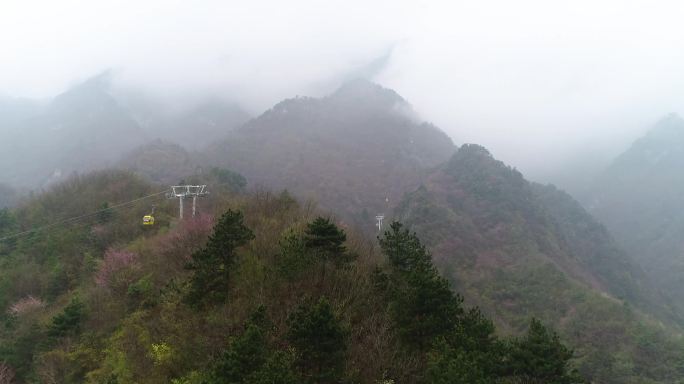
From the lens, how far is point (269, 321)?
44.7ft

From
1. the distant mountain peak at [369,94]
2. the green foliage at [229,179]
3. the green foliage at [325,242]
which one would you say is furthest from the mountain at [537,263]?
the distant mountain peak at [369,94]

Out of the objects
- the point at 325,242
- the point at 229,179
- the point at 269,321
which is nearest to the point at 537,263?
the point at 229,179

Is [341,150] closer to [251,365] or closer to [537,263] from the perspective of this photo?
[537,263]

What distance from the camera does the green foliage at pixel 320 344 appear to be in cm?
1195

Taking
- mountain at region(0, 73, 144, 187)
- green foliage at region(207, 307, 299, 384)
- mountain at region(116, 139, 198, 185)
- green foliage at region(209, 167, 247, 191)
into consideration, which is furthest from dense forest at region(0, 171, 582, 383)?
mountain at region(0, 73, 144, 187)

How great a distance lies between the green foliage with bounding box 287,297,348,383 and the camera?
39.2ft

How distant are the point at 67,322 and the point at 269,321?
1242 centimetres

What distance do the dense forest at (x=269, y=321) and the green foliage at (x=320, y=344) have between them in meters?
0.04

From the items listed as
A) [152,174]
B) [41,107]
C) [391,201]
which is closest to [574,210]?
[391,201]

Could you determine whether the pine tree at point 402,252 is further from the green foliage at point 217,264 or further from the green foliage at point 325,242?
the green foliage at point 217,264

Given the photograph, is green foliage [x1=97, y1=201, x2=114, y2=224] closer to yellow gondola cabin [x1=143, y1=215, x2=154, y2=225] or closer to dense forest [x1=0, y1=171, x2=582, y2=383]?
yellow gondola cabin [x1=143, y1=215, x2=154, y2=225]

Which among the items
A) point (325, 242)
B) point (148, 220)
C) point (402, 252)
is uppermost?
point (325, 242)

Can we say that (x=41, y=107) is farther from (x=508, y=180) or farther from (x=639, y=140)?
(x=639, y=140)

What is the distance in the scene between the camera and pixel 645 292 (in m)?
93.9
